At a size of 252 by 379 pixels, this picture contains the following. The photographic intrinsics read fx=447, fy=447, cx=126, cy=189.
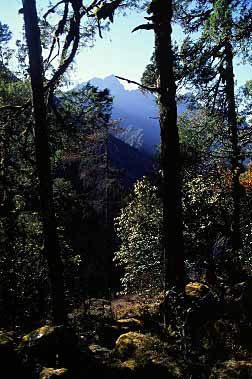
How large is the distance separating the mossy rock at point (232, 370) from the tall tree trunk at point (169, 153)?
2.28 m

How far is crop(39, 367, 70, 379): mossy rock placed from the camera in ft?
16.5

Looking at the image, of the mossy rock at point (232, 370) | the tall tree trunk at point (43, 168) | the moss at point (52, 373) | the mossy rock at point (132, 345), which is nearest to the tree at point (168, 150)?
the mossy rock at point (132, 345)

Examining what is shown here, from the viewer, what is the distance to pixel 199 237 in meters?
13.1

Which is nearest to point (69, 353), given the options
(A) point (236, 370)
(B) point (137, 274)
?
(A) point (236, 370)

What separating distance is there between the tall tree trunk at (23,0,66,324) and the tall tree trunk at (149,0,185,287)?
2079 millimetres

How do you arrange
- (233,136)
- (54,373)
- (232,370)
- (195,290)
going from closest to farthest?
(54,373)
(232,370)
(195,290)
(233,136)

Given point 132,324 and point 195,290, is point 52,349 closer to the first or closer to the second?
point 132,324

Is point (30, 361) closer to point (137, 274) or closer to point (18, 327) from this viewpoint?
point (18, 327)

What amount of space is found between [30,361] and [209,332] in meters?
2.83

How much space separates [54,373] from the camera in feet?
16.7

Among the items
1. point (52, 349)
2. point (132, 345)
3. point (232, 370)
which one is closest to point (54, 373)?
point (52, 349)

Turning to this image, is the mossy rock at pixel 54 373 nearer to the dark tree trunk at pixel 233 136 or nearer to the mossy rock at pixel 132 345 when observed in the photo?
the mossy rock at pixel 132 345

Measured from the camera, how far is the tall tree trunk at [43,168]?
8.30 meters

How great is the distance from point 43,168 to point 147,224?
24.4 feet
